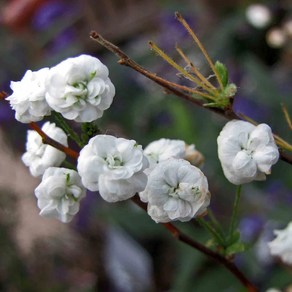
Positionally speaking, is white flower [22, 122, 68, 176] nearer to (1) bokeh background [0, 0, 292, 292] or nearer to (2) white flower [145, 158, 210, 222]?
(2) white flower [145, 158, 210, 222]

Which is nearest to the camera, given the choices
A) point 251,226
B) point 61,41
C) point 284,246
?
point 284,246

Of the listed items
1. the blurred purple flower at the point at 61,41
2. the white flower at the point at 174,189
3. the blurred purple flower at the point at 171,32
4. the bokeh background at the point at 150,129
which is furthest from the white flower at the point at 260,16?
the white flower at the point at 174,189

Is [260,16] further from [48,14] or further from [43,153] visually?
[43,153]

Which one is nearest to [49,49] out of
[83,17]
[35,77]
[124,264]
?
[83,17]

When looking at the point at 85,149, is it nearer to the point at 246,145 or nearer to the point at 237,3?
the point at 246,145

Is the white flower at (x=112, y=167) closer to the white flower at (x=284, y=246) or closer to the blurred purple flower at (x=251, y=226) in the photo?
the white flower at (x=284, y=246)

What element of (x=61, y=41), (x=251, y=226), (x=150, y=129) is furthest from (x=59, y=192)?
(x=61, y=41)
